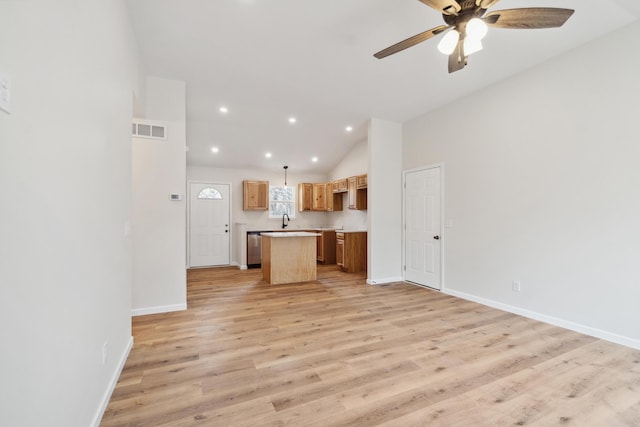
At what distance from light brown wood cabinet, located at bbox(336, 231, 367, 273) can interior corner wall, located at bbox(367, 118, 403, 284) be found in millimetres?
1134

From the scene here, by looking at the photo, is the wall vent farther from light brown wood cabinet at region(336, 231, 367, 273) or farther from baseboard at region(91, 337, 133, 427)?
light brown wood cabinet at region(336, 231, 367, 273)

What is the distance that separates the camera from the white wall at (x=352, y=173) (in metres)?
6.92

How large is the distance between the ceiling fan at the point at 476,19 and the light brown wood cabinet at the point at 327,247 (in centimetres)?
570

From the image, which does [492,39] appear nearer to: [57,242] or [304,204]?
[57,242]

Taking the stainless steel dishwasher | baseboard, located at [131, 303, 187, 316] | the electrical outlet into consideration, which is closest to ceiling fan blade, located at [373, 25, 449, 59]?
the electrical outlet

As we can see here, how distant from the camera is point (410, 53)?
132 inches

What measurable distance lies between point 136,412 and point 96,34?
241 centimetres

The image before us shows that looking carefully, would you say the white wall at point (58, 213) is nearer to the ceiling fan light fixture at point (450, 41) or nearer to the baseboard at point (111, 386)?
the baseboard at point (111, 386)

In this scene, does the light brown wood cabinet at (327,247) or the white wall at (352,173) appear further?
the light brown wood cabinet at (327,247)

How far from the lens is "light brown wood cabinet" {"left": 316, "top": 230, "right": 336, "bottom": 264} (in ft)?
24.9

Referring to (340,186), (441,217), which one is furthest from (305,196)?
(441,217)

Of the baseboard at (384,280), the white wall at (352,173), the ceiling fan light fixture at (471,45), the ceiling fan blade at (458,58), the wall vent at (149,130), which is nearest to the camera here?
the ceiling fan light fixture at (471,45)

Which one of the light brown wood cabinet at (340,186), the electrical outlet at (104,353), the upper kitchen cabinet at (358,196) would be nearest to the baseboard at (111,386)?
the electrical outlet at (104,353)

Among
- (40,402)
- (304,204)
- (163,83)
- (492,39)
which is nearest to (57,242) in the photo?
(40,402)
